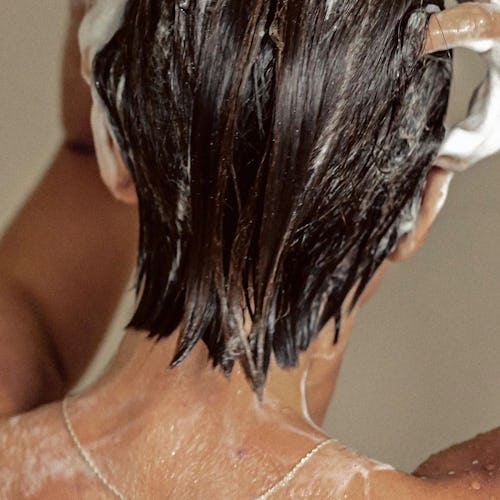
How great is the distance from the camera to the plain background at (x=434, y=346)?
4.06 feet

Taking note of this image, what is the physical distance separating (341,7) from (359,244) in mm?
224

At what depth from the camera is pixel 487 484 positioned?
28.7 inches

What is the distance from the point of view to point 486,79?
785mm

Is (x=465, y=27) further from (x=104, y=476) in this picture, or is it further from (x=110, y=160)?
(x=104, y=476)

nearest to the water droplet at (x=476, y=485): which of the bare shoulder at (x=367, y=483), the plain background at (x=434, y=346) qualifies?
the bare shoulder at (x=367, y=483)

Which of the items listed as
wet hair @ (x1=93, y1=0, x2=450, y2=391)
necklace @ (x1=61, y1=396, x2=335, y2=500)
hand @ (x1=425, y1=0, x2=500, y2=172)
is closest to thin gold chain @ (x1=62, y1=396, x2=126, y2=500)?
necklace @ (x1=61, y1=396, x2=335, y2=500)

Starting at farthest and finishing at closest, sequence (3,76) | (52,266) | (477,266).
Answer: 1. (3,76)
2. (477,266)
3. (52,266)

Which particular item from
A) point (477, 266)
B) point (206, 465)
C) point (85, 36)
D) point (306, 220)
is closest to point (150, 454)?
point (206, 465)

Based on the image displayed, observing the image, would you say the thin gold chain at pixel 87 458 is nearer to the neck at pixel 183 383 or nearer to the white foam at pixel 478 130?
the neck at pixel 183 383

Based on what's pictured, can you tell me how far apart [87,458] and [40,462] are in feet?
0.14

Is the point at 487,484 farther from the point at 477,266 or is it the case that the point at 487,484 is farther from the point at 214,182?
the point at 477,266

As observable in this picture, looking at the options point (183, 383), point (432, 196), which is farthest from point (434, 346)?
point (183, 383)

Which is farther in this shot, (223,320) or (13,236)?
(13,236)

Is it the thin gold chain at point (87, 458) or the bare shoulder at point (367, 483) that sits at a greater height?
the bare shoulder at point (367, 483)
